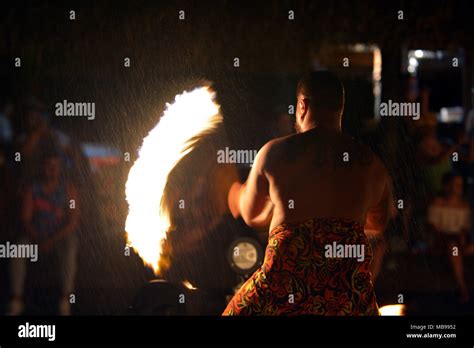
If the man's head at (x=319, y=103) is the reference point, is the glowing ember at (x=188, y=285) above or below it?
below

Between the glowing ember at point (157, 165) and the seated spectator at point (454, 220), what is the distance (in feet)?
4.68

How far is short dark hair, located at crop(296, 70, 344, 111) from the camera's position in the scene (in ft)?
11.8

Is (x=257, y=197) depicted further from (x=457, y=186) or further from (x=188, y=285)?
(x=457, y=186)

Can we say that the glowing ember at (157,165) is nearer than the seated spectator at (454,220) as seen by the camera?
Yes

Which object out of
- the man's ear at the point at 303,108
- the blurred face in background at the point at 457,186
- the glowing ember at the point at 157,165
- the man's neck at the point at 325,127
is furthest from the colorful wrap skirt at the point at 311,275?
the blurred face in background at the point at 457,186

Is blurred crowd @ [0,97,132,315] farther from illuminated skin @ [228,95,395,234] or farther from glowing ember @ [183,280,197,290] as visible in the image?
illuminated skin @ [228,95,395,234]

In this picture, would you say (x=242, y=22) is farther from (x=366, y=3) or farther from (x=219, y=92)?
(x=366, y=3)

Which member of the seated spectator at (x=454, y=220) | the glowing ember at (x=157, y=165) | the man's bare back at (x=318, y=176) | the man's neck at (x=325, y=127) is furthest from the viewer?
the seated spectator at (x=454, y=220)

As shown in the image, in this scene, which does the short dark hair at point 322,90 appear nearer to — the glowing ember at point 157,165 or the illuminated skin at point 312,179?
the illuminated skin at point 312,179

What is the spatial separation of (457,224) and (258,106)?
1.46 metres

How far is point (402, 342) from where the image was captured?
4062 millimetres

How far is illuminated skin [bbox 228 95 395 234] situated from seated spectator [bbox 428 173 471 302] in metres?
0.76

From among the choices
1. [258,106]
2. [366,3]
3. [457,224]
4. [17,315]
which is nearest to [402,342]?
[457,224]

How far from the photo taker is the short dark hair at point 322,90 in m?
3.60
